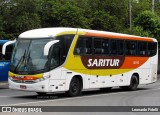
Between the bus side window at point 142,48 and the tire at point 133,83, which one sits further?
the bus side window at point 142,48

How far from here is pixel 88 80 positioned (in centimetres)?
2144

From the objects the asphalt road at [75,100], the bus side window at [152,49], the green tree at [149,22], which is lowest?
the asphalt road at [75,100]

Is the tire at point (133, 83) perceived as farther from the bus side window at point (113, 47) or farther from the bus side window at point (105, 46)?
the bus side window at point (105, 46)

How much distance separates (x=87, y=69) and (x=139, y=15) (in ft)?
90.4

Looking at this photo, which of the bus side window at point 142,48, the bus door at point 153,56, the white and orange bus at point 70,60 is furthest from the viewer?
the bus door at point 153,56

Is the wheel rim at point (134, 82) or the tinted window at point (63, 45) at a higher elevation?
the tinted window at point (63, 45)

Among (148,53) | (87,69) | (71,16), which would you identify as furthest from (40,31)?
(71,16)

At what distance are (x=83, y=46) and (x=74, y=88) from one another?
2.09 metres

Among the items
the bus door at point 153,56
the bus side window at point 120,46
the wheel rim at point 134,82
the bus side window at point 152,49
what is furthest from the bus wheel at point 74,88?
the bus door at point 153,56

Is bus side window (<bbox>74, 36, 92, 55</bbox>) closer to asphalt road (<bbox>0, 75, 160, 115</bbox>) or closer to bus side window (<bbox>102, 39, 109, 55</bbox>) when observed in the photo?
bus side window (<bbox>102, 39, 109, 55</bbox>)

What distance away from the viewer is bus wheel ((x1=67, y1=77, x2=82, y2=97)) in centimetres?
2006

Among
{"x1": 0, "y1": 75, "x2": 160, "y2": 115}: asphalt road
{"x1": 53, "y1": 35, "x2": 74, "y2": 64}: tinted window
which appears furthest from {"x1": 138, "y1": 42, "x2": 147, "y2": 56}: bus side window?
{"x1": 53, "y1": 35, "x2": 74, "y2": 64}: tinted window

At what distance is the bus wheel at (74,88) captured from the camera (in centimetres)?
2006

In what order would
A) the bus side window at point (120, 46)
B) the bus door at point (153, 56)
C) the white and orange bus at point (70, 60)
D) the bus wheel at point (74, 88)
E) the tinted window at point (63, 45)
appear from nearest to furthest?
the white and orange bus at point (70, 60) → the tinted window at point (63, 45) → the bus wheel at point (74, 88) → the bus side window at point (120, 46) → the bus door at point (153, 56)
